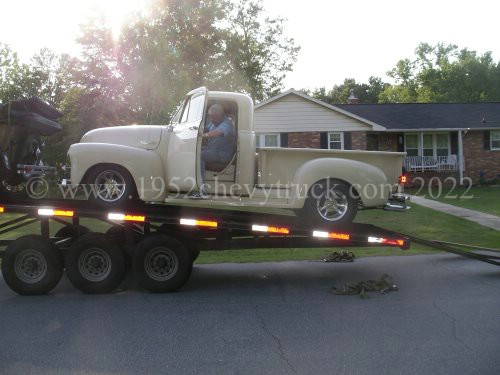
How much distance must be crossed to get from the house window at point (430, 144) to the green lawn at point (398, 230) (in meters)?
9.97

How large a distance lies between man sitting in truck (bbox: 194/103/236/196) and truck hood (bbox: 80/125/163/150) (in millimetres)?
820

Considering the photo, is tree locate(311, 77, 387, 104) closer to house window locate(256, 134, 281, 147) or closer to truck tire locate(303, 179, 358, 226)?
house window locate(256, 134, 281, 147)

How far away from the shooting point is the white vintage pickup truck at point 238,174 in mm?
7227

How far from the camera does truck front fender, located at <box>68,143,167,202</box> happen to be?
7186 mm

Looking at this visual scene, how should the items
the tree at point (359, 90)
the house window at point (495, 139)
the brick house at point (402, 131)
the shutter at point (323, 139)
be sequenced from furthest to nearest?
the tree at point (359, 90) → the house window at point (495, 139) → the brick house at point (402, 131) → the shutter at point (323, 139)

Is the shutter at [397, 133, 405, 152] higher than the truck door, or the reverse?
the shutter at [397, 133, 405, 152]

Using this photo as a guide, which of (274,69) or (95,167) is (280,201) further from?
(274,69)

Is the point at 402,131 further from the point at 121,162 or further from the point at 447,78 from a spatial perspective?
the point at 447,78

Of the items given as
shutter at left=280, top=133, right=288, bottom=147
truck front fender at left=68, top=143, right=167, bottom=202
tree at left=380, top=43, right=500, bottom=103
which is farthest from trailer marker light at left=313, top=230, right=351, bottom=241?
tree at left=380, top=43, right=500, bottom=103

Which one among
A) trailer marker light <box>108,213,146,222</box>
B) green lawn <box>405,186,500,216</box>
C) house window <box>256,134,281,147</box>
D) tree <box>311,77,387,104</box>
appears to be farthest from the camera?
tree <box>311,77,387,104</box>

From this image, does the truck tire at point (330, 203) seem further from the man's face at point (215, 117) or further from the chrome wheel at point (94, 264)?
the chrome wheel at point (94, 264)

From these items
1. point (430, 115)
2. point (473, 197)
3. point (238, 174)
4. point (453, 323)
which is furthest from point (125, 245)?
point (430, 115)

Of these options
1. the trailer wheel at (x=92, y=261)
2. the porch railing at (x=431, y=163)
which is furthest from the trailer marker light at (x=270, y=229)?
the porch railing at (x=431, y=163)

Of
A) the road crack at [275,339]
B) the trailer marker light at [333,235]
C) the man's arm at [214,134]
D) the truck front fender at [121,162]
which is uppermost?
the man's arm at [214,134]
